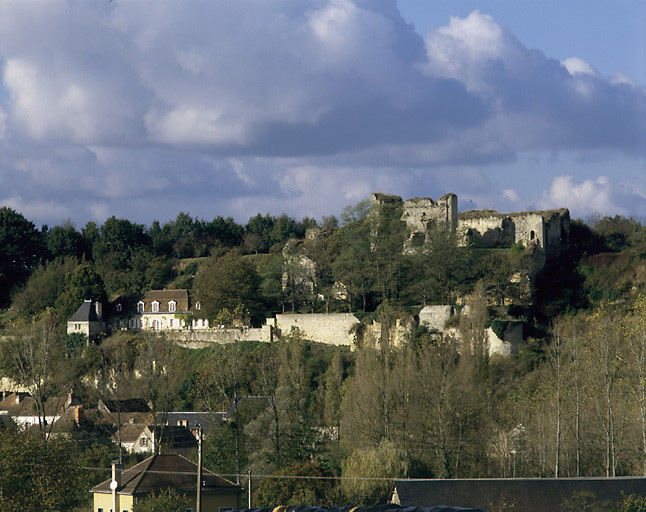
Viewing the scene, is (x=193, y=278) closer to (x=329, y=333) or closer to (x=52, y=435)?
(x=329, y=333)

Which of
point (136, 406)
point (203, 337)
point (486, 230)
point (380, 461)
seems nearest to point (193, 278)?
point (203, 337)

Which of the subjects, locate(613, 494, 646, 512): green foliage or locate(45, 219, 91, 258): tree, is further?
locate(45, 219, 91, 258): tree

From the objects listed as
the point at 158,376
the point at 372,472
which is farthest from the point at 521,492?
the point at 158,376

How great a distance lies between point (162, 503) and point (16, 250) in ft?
167

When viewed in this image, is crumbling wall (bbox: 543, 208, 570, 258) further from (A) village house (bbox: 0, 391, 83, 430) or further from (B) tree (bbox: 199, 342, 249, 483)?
(A) village house (bbox: 0, 391, 83, 430)

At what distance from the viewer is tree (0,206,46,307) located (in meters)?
75.0

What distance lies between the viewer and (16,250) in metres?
76.7

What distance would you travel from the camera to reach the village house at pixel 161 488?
107ft

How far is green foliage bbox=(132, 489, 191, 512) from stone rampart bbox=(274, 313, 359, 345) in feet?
73.4

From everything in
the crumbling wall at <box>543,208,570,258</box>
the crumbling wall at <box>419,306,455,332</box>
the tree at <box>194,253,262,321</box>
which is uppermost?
the crumbling wall at <box>543,208,570,258</box>

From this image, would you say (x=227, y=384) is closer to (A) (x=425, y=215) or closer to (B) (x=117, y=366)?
(B) (x=117, y=366)

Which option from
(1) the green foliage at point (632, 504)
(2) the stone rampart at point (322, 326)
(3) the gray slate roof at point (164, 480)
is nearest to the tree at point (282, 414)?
(2) the stone rampart at point (322, 326)

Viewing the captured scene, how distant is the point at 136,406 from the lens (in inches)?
2132

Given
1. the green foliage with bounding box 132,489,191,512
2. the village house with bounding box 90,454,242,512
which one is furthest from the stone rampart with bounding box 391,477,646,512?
the village house with bounding box 90,454,242,512
